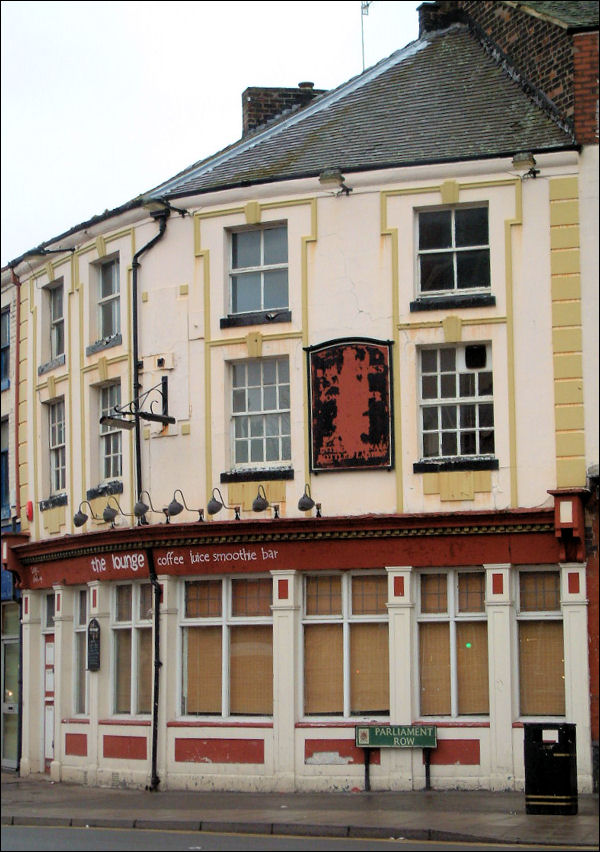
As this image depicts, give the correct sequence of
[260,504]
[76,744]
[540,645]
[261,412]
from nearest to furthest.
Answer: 1. [540,645]
2. [260,504]
3. [261,412]
4. [76,744]

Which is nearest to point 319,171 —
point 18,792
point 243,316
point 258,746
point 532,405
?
point 243,316

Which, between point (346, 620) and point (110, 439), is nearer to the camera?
point (346, 620)

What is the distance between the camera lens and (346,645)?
22.5 m

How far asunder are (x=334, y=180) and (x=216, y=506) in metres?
5.31

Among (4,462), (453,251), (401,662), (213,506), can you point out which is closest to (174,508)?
(213,506)

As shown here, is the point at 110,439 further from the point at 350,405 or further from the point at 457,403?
the point at 457,403

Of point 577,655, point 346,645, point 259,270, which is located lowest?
point 577,655

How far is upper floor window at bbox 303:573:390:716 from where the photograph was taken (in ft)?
73.3

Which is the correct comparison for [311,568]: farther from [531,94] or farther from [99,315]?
[531,94]

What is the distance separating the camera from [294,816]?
729 inches

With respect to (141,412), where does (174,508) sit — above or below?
below

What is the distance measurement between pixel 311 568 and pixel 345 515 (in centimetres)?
96

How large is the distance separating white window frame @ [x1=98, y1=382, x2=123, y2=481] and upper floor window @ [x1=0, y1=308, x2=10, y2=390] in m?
4.43

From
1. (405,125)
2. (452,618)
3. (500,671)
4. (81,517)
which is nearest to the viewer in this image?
(500,671)
